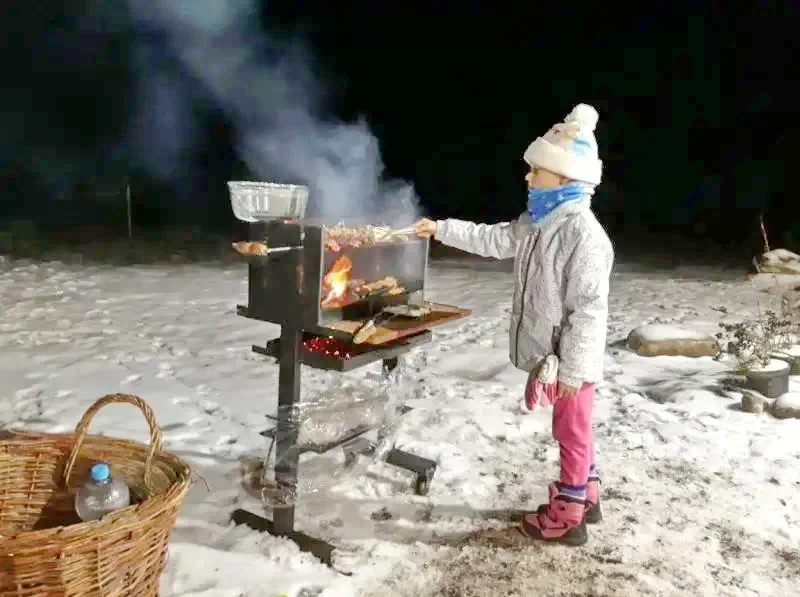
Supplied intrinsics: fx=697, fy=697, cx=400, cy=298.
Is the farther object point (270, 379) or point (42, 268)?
point (42, 268)

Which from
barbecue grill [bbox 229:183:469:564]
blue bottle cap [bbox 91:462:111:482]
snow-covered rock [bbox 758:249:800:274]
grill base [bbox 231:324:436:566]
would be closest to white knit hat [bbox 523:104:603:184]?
barbecue grill [bbox 229:183:469:564]

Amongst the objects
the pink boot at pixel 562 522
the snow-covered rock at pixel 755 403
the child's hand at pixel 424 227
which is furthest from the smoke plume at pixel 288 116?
the snow-covered rock at pixel 755 403

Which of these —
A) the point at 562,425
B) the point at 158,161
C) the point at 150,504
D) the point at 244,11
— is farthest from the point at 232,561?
the point at 158,161

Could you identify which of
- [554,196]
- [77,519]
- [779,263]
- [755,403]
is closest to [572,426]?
[554,196]

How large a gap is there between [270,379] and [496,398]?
1804mm

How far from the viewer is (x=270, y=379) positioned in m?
5.59

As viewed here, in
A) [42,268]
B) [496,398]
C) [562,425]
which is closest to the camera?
[562,425]

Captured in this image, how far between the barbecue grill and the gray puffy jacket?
1.50 ft

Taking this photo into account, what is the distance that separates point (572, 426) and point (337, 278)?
1284mm

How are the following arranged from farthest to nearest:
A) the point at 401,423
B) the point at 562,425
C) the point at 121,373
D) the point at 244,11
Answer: the point at 244,11, the point at 121,373, the point at 401,423, the point at 562,425

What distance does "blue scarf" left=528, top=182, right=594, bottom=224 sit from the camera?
125 inches

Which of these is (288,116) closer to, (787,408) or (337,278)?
(337,278)

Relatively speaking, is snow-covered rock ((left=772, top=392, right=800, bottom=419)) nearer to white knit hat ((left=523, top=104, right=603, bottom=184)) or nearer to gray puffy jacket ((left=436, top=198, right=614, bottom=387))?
gray puffy jacket ((left=436, top=198, right=614, bottom=387))

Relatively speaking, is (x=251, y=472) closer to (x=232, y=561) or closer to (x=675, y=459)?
(x=232, y=561)
